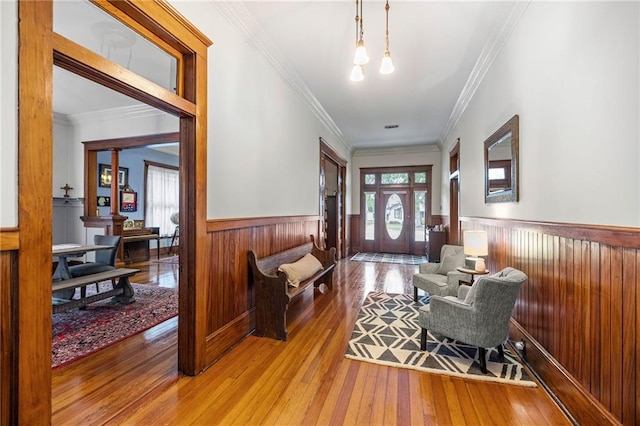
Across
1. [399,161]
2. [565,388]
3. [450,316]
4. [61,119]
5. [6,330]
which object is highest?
[61,119]

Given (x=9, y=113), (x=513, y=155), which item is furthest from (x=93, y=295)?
(x=513, y=155)

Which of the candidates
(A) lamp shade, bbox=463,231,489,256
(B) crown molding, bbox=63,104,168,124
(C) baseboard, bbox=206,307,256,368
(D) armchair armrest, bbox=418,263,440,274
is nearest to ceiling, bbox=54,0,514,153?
(B) crown molding, bbox=63,104,168,124

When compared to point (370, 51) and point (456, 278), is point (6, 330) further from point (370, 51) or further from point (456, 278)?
point (370, 51)

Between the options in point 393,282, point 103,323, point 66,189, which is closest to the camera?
point 103,323

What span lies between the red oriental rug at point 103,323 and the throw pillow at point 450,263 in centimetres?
355

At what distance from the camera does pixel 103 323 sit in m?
3.13

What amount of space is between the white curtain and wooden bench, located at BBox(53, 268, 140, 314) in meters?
4.32

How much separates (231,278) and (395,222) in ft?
21.6

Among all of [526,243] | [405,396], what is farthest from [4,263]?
[526,243]

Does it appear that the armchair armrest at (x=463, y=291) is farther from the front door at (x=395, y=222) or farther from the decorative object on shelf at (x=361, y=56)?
the front door at (x=395, y=222)

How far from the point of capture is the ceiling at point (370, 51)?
2.60 meters

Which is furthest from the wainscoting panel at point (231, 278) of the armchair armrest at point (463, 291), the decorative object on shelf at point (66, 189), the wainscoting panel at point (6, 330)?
the decorative object on shelf at point (66, 189)

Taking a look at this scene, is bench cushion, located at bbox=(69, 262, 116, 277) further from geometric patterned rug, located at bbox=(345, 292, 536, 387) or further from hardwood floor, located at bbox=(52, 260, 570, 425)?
geometric patterned rug, located at bbox=(345, 292, 536, 387)

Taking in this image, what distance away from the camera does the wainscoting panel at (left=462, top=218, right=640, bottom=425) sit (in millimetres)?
1403
